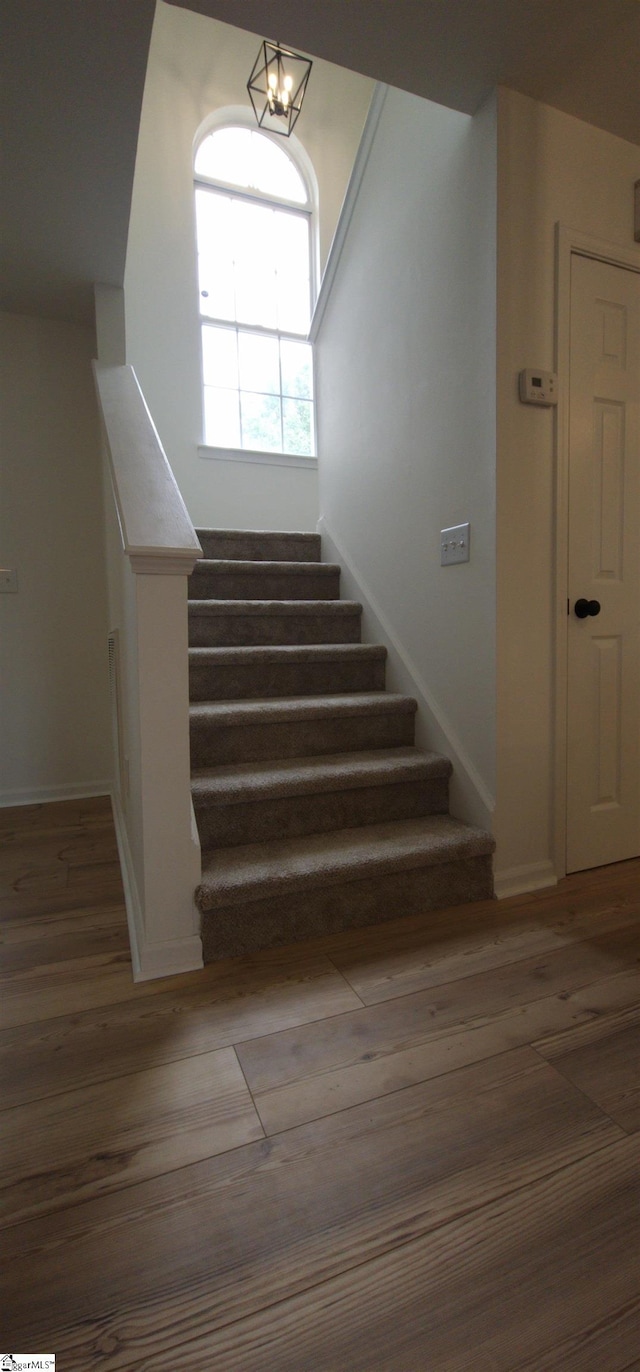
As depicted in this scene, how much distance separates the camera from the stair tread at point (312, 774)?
169cm

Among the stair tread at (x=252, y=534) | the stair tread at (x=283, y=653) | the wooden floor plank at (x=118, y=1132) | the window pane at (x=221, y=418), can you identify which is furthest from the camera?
the window pane at (x=221, y=418)

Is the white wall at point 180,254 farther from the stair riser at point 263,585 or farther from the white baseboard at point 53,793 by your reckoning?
the white baseboard at point 53,793

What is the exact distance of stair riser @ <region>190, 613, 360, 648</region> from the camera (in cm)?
230

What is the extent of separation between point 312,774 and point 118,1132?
991mm

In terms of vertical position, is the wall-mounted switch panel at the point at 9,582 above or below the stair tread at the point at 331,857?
above

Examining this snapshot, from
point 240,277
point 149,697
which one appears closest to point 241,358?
point 240,277

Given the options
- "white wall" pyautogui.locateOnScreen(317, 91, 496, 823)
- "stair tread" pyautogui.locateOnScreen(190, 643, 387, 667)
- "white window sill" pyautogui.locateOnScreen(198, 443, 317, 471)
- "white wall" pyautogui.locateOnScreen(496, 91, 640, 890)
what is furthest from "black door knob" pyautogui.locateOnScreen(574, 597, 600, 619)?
"white window sill" pyautogui.locateOnScreen(198, 443, 317, 471)

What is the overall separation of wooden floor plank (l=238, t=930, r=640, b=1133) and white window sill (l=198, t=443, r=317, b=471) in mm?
3416

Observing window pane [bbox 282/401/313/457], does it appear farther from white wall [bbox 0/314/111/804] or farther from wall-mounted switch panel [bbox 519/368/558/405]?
wall-mounted switch panel [bbox 519/368/558/405]

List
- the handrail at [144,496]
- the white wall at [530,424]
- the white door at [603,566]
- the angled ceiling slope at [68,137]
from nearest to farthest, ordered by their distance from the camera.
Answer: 1. the handrail at [144,496]
2. the angled ceiling slope at [68,137]
3. the white wall at [530,424]
4. the white door at [603,566]

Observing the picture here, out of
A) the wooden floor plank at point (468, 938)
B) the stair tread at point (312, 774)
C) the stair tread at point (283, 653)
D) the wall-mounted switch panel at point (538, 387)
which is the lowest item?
the wooden floor plank at point (468, 938)

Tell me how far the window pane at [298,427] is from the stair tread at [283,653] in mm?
2247

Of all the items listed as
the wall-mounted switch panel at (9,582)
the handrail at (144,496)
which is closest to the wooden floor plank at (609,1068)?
the handrail at (144,496)

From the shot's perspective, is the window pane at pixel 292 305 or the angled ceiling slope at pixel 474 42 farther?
the window pane at pixel 292 305
